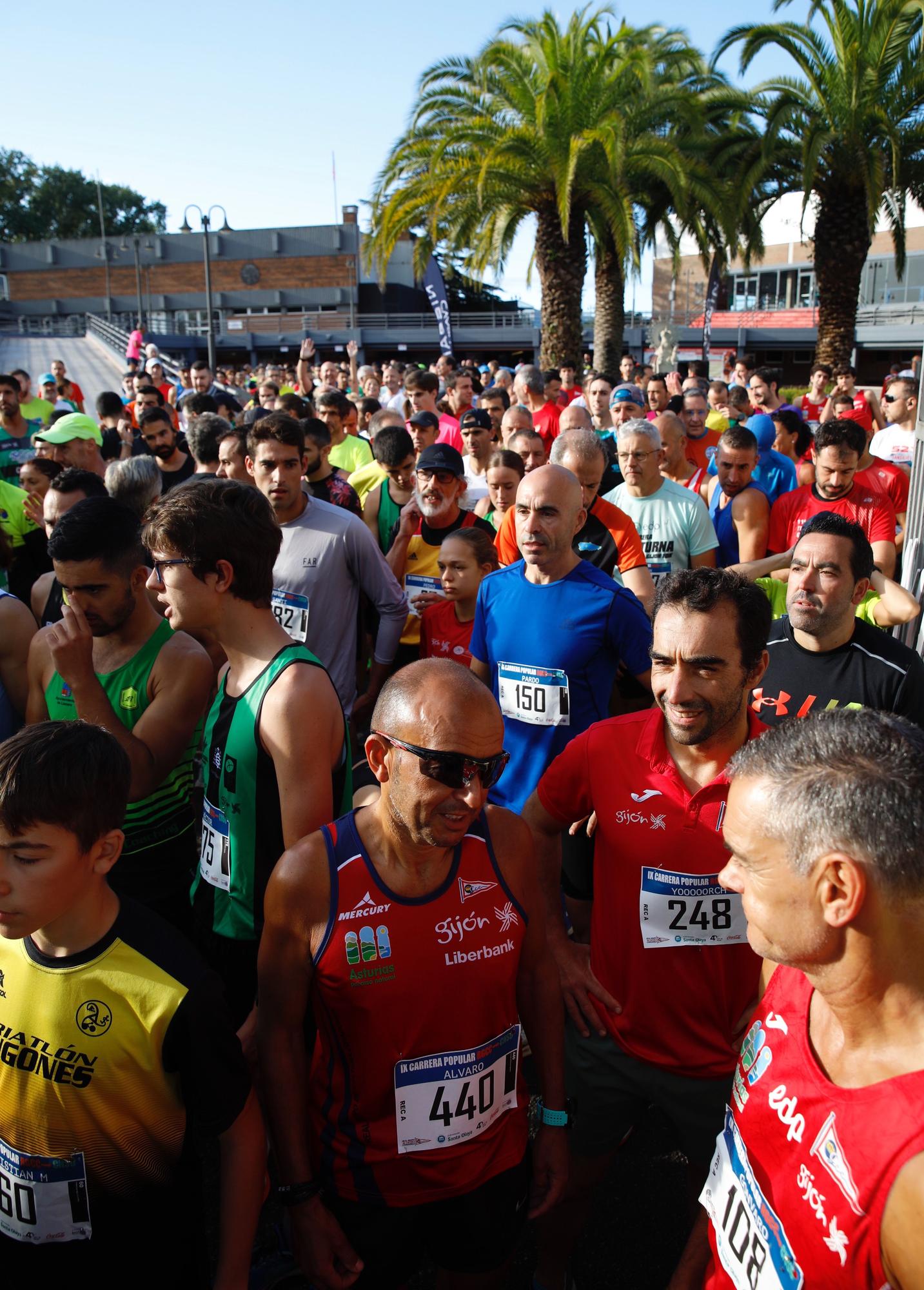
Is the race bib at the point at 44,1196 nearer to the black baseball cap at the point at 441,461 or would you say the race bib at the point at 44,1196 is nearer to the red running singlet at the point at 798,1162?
the red running singlet at the point at 798,1162

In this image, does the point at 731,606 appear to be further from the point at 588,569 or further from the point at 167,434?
the point at 167,434

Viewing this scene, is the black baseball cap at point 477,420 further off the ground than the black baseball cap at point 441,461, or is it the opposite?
the black baseball cap at point 477,420

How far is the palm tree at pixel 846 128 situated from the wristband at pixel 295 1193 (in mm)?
17785

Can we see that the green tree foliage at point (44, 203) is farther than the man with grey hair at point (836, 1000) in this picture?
Yes

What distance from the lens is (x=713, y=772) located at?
2.41 metres

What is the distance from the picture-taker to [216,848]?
260cm

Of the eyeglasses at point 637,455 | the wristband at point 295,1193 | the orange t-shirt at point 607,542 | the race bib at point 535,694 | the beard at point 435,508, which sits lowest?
the wristband at point 295,1193

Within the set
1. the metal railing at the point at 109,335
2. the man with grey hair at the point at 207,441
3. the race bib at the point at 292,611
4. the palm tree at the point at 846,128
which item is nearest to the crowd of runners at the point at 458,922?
the race bib at the point at 292,611

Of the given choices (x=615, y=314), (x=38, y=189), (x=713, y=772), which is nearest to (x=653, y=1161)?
(x=713, y=772)

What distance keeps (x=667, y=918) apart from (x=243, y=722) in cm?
121

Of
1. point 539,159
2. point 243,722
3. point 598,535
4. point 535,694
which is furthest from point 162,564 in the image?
point 539,159

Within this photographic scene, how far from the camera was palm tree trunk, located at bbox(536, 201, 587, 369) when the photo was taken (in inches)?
668

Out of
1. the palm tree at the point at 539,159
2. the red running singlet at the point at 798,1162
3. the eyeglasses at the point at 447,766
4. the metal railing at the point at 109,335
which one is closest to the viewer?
the red running singlet at the point at 798,1162

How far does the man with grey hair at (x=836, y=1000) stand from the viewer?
1.35m
